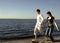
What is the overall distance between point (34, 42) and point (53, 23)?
1855 mm

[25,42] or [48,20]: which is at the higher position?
[48,20]

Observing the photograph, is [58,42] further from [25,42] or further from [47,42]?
[25,42]

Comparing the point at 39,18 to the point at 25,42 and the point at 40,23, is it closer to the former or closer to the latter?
the point at 40,23

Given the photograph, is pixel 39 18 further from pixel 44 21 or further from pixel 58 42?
pixel 58 42

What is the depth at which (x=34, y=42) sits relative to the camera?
14.9 m

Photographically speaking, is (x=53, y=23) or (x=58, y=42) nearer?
(x=53, y=23)

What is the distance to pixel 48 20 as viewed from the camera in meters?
15.1

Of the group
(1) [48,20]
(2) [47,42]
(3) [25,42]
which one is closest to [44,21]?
(1) [48,20]

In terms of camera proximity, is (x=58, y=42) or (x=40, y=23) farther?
(x=58, y=42)

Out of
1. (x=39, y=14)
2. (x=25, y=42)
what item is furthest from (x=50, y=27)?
(x=25, y=42)

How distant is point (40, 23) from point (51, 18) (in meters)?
0.85

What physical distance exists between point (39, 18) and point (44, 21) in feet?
1.71

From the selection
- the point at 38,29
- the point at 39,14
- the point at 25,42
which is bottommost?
the point at 25,42

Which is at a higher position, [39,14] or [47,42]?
[39,14]
